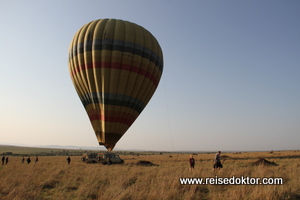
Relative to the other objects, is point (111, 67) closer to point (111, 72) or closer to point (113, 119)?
point (111, 72)

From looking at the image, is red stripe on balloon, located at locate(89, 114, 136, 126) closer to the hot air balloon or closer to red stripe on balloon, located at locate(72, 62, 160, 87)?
the hot air balloon

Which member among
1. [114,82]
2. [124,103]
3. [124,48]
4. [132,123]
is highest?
[124,48]

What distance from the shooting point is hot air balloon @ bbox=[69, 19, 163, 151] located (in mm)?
19672

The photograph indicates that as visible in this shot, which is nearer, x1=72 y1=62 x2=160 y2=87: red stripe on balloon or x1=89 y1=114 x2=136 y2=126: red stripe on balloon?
x1=89 y1=114 x2=136 y2=126: red stripe on balloon

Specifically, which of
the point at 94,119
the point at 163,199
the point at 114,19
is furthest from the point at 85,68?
the point at 163,199

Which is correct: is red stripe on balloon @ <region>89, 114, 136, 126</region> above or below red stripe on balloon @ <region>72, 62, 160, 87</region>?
below

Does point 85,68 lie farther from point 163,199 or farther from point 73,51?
point 163,199

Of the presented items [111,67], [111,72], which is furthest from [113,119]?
[111,67]

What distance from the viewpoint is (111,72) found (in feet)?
64.4

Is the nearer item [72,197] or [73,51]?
[72,197]

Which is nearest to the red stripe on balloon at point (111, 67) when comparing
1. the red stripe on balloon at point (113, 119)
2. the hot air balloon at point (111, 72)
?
the hot air balloon at point (111, 72)

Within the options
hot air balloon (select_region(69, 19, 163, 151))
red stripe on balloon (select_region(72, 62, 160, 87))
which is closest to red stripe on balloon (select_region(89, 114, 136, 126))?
hot air balloon (select_region(69, 19, 163, 151))

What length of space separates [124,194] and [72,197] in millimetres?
2506

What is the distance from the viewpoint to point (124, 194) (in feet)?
26.8
